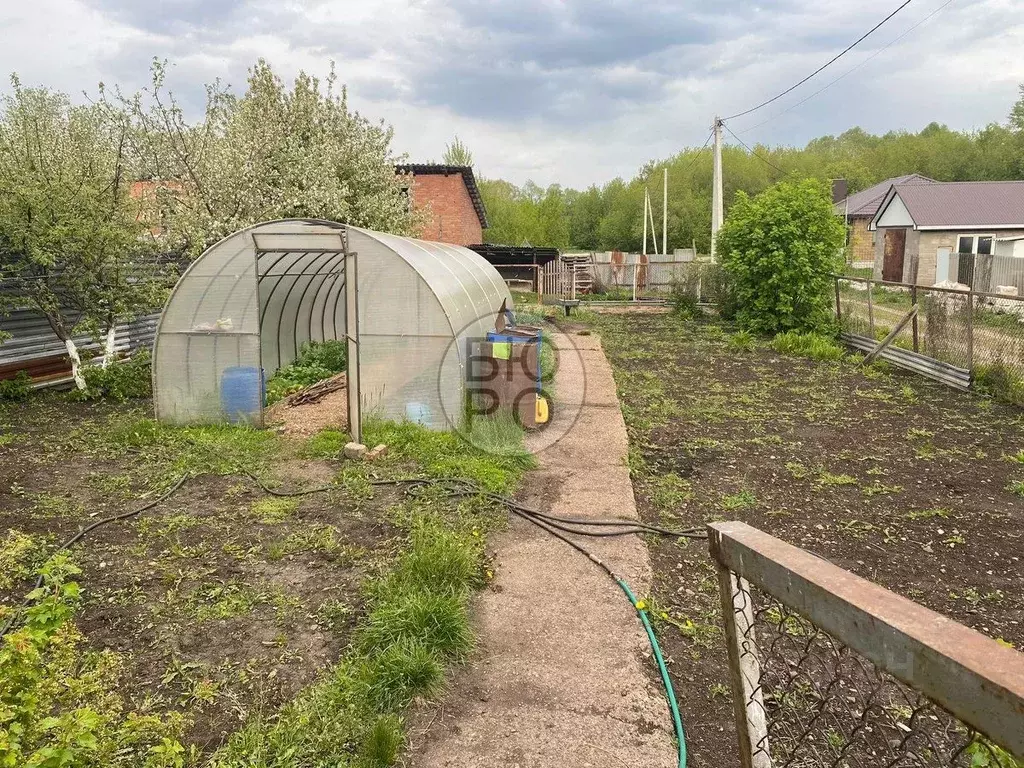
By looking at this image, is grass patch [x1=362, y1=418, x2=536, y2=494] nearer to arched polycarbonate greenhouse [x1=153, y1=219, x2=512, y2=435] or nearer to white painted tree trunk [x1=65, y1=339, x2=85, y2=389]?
arched polycarbonate greenhouse [x1=153, y1=219, x2=512, y2=435]

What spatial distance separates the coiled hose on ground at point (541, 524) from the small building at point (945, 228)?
21662mm

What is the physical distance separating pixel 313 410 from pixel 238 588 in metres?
Answer: 4.95

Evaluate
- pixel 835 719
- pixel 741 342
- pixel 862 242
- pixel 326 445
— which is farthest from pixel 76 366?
pixel 862 242

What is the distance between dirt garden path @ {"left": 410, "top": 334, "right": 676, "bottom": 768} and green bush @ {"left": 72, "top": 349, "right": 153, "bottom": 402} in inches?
286

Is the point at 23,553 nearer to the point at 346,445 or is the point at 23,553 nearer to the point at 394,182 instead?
the point at 346,445

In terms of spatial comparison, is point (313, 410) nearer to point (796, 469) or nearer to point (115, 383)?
point (115, 383)

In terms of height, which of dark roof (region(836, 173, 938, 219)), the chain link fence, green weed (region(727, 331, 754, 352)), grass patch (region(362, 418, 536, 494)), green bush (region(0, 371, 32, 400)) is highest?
dark roof (region(836, 173, 938, 219))

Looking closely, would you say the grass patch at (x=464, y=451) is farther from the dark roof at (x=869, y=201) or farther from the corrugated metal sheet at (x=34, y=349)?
the dark roof at (x=869, y=201)

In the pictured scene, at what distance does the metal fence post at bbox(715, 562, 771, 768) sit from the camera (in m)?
1.70

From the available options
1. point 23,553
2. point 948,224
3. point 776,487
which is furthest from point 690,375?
point 948,224

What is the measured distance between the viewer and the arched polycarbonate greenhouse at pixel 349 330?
319 inches

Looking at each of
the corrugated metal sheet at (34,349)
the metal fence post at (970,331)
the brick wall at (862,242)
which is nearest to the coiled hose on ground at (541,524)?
the corrugated metal sheet at (34,349)

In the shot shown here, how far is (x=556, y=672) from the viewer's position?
3812mm

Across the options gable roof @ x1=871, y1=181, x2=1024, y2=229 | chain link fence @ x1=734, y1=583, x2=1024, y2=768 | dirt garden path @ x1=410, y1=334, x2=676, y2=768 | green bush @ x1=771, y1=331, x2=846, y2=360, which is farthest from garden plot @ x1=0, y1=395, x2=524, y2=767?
gable roof @ x1=871, y1=181, x2=1024, y2=229
